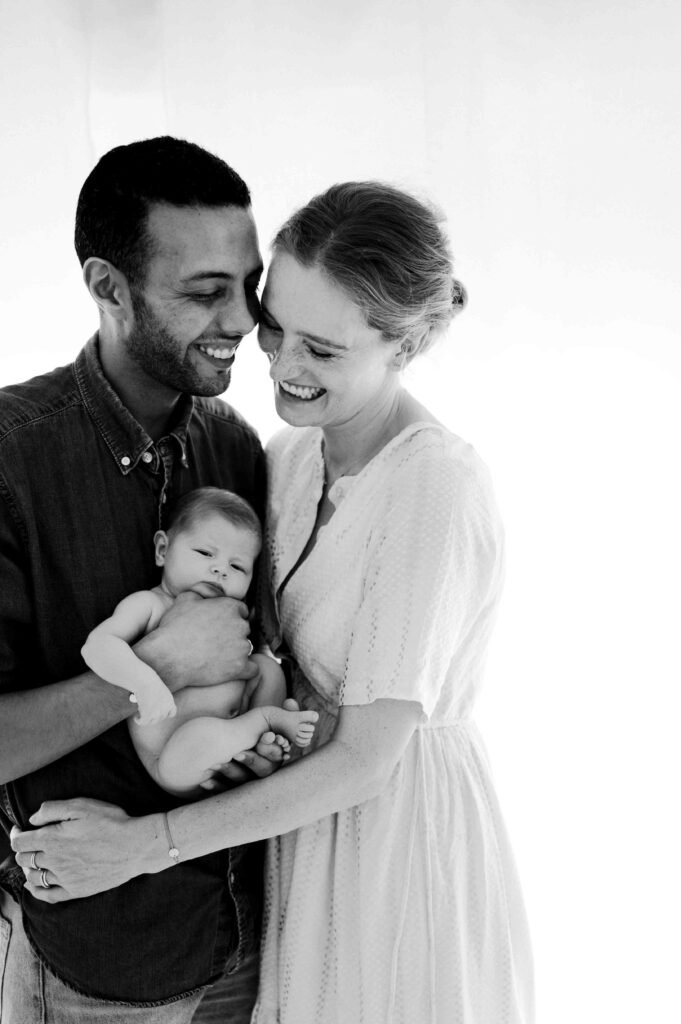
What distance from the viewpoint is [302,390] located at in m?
1.64

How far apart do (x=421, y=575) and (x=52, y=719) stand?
1.80ft

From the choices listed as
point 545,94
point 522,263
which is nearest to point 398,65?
point 545,94

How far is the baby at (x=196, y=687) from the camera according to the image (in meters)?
1.50

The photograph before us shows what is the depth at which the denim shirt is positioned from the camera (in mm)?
1523

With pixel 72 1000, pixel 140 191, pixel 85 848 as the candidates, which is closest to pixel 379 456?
pixel 140 191

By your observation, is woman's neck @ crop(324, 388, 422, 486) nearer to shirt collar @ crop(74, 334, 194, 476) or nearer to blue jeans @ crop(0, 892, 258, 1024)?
shirt collar @ crop(74, 334, 194, 476)

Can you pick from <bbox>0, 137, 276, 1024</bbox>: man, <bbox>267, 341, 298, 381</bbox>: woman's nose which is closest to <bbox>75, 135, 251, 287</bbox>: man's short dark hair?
<bbox>0, 137, 276, 1024</bbox>: man

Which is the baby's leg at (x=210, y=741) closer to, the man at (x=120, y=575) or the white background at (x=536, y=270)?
the man at (x=120, y=575)

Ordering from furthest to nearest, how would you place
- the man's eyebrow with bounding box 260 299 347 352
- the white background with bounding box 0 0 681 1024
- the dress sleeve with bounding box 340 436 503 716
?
1. the white background with bounding box 0 0 681 1024
2. the man's eyebrow with bounding box 260 299 347 352
3. the dress sleeve with bounding box 340 436 503 716

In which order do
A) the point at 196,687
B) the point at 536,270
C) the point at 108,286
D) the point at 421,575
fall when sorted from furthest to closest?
the point at 536,270
the point at 108,286
the point at 196,687
the point at 421,575

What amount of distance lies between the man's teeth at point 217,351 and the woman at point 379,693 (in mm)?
73

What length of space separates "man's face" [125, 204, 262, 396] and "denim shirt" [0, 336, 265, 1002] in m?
0.10

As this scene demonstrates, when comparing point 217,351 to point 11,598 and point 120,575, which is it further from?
point 11,598

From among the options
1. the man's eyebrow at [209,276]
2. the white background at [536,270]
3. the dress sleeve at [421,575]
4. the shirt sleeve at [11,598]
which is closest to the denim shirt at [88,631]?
the shirt sleeve at [11,598]
